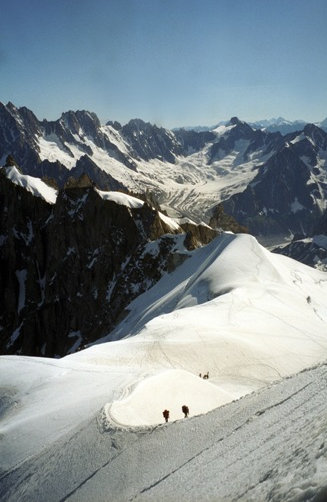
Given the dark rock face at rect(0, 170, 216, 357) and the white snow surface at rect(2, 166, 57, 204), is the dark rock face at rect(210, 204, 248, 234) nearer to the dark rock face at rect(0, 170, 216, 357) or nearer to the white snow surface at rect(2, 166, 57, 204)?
the dark rock face at rect(0, 170, 216, 357)

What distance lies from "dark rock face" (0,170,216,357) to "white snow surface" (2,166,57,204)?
6209 mm

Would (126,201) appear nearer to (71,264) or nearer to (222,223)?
(71,264)

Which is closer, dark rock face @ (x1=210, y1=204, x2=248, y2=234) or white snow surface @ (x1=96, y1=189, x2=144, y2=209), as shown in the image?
white snow surface @ (x1=96, y1=189, x2=144, y2=209)

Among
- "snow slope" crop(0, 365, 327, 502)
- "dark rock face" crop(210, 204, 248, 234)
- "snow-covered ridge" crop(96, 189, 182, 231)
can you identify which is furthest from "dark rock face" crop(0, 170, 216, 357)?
"snow slope" crop(0, 365, 327, 502)

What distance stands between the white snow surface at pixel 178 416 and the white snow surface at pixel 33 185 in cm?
8252

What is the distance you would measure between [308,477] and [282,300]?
164ft

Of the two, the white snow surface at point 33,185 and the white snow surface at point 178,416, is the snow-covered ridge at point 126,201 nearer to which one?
the white snow surface at point 33,185

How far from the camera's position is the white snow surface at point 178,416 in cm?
1009

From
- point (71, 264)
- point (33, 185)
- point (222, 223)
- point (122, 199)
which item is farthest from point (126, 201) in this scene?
point (222, 223)

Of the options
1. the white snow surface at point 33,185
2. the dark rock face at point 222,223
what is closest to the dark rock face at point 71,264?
the white snow surface at point 33,185

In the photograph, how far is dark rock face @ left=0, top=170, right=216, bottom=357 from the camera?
87.5m

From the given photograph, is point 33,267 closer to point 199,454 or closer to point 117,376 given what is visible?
point 117,376

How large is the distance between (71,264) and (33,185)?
3551 cm

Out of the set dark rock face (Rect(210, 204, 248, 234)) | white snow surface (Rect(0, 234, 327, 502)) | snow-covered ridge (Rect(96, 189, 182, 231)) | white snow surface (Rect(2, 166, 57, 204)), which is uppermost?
white snow surface (Rect(2, 166, 57, 204))
